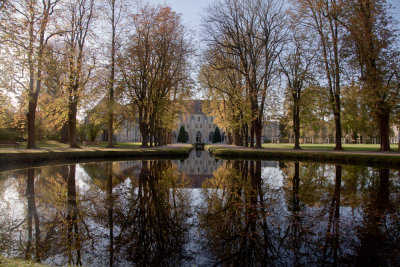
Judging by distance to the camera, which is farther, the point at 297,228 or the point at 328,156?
the point at 328,156

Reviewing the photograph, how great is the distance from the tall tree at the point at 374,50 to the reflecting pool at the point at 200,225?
12.1 metres

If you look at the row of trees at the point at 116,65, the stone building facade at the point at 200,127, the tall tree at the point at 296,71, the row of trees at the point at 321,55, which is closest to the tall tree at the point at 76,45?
the row of trees at the point at 116,65

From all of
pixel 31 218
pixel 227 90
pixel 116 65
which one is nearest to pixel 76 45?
pixel 116 65

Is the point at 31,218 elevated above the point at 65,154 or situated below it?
below

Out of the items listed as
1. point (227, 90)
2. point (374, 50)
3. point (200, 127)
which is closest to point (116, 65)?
point (227, 90)

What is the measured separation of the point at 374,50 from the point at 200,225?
18.8m

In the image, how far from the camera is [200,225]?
4441mm

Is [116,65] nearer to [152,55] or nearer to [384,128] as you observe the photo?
[152,55]

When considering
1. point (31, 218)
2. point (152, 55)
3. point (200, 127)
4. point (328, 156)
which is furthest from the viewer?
point (200, 127)

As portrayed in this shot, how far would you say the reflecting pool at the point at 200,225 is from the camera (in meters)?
3.35

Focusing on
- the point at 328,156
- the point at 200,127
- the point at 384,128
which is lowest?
the point at 328,156

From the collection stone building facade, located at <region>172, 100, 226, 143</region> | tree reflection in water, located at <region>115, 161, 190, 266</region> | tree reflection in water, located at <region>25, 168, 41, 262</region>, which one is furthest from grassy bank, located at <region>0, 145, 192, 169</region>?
stone building facade, located at <region>172, 100, 226, 143</region>

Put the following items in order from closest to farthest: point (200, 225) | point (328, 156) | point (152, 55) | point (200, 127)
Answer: point (200, 225) < point (328, 156) < point (152, 55) < point (200, 127)

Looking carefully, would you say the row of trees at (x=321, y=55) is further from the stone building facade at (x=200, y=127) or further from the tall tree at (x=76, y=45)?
the stone building facade at (x=200, y=127)
